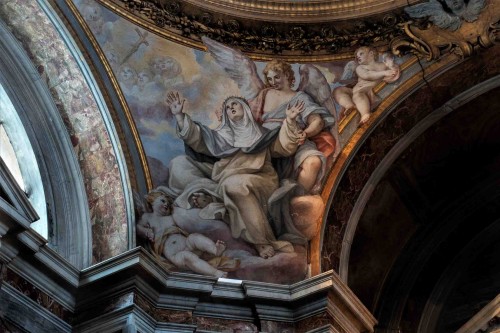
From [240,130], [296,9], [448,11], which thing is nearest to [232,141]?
[240,130]

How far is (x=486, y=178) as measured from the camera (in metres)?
14.0

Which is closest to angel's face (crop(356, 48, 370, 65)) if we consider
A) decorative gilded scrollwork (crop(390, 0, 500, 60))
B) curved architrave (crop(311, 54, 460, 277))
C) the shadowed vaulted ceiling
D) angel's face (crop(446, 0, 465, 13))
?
the shadowed vaulted ceiling

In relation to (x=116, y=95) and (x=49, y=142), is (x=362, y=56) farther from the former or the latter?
(x=49, y=142)

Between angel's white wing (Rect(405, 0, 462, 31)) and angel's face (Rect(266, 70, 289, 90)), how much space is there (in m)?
1.79

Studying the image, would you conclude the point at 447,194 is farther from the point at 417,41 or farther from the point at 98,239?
the point at 98,239

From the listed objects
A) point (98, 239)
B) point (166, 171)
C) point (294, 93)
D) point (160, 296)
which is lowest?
point (160, 296)

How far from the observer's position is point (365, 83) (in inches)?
515

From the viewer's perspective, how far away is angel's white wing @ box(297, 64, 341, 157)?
42.7 feet

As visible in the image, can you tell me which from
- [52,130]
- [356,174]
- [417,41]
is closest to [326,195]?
[356,174]

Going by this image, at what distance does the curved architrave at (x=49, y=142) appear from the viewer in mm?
12000

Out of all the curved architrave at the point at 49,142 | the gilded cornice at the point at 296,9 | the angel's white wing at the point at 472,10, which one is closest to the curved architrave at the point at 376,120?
the angel's white wing at the point at 472,10

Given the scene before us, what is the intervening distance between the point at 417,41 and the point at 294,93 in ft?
5.26

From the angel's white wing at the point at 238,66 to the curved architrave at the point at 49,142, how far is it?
83.2 inches

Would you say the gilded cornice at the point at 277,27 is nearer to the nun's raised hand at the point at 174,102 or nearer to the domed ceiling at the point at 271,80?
the domed ceiling at the point at 271,80
